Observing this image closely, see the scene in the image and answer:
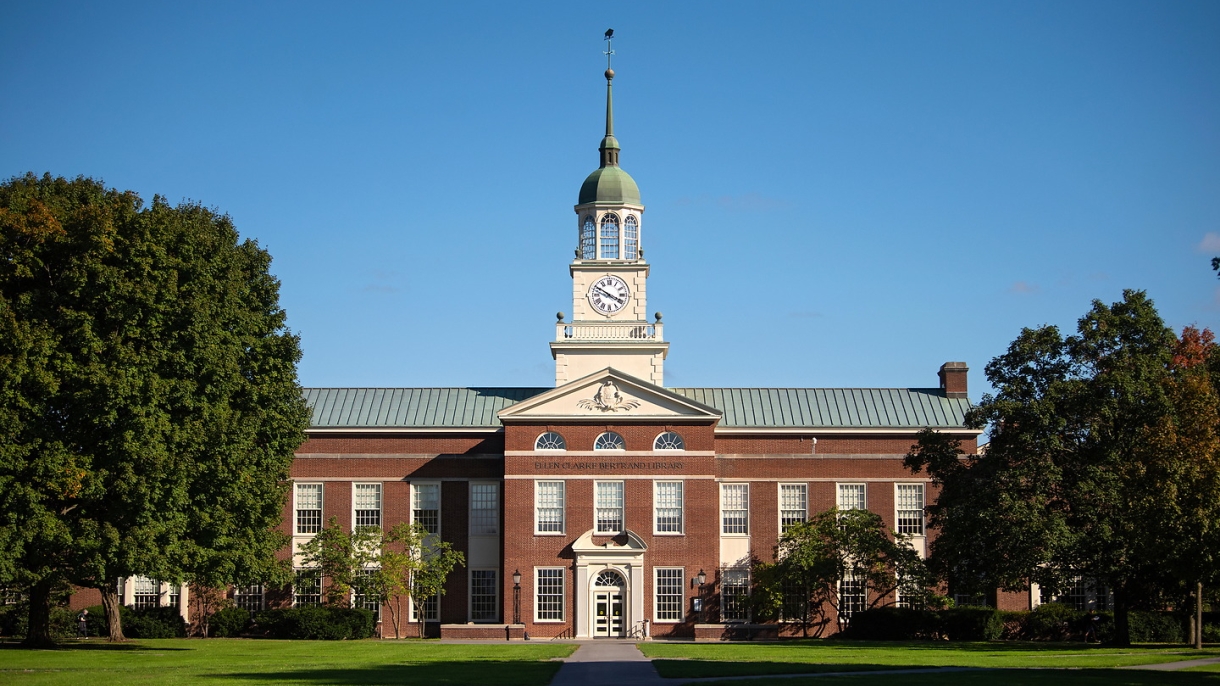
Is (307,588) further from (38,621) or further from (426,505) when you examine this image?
(38,621)

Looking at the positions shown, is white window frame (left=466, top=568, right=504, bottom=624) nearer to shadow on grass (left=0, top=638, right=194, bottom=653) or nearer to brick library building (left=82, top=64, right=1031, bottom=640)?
brick library building (left=82, top=64, right=1031, bottom=640)

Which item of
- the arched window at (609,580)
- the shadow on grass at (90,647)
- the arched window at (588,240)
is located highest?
the arched window at (588,240)

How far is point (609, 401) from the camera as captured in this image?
178ft

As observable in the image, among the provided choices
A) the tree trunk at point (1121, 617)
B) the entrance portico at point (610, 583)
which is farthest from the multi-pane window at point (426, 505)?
the tree trunk at point (1121, 617)

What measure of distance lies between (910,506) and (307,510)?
23582mm

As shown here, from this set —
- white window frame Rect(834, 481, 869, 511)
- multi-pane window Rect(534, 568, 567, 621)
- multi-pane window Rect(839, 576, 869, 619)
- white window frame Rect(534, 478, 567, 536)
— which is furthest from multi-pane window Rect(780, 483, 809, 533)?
multi-pane window Rect(534, 568, 567, 621)

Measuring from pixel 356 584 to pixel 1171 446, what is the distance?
29041mm

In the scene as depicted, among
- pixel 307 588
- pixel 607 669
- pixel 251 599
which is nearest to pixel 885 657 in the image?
pixel 607 669

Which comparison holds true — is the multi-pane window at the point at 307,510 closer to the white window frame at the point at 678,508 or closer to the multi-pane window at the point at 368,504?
the multi-pane window at the point at 368,504

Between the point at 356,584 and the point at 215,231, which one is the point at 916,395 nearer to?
the point at 356,584

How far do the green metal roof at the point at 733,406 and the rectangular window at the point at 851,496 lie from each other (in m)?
2.37

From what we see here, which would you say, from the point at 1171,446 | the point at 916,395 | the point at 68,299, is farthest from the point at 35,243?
the point at 916,395

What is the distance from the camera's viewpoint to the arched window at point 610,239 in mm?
59906

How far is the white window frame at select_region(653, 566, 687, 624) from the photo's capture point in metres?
53.6
